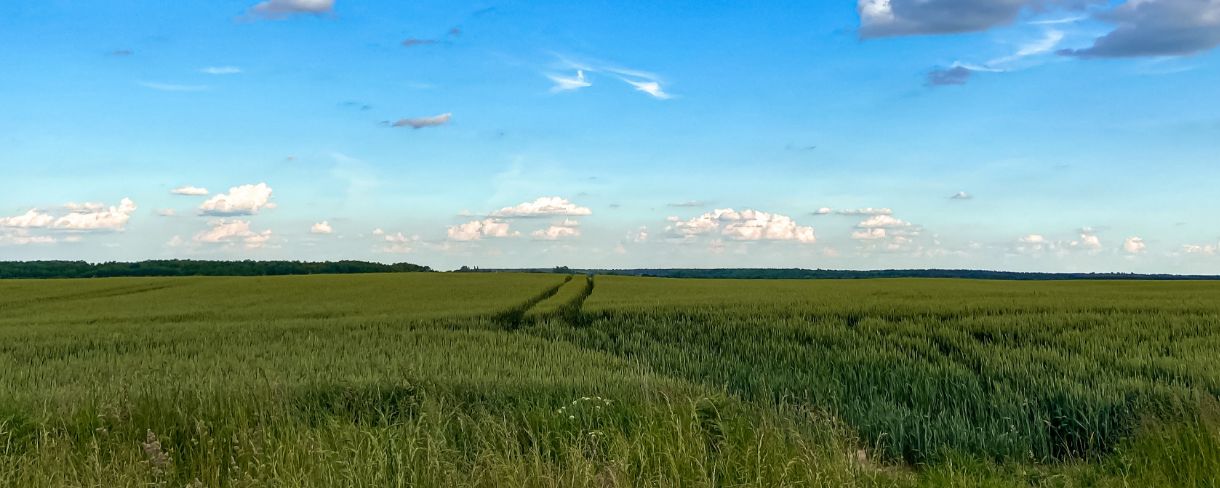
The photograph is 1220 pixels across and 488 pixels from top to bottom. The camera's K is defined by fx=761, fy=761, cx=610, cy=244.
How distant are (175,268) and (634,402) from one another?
119 metres

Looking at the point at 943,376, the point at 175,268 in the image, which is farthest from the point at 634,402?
the point at 175,268

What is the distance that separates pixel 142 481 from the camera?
19.4 ft

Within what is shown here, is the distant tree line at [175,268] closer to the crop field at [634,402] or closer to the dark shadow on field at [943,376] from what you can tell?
the crop field at [634,402]

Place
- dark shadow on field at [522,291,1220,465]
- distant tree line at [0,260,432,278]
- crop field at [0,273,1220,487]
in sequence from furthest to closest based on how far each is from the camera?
distant tree line at [0,260,432,278], dark shadow on field at [522,291,1220,465], crop field at [0,273,1220,487]

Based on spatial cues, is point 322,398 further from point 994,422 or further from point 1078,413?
point 1078,413

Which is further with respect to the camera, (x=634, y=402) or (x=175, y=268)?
(x=175, y=268)

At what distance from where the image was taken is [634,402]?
843 cm

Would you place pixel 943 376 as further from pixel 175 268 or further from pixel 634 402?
pixel 175 268

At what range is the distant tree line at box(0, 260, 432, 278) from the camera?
325 ft

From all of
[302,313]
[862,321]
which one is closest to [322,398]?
[862,321]

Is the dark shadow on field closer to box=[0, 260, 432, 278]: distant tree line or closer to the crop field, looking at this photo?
the crop field

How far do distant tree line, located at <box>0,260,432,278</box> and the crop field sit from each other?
9513 centimetres

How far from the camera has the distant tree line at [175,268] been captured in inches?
3903

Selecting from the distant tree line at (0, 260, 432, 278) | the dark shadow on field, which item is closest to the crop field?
the dark shadow on field
